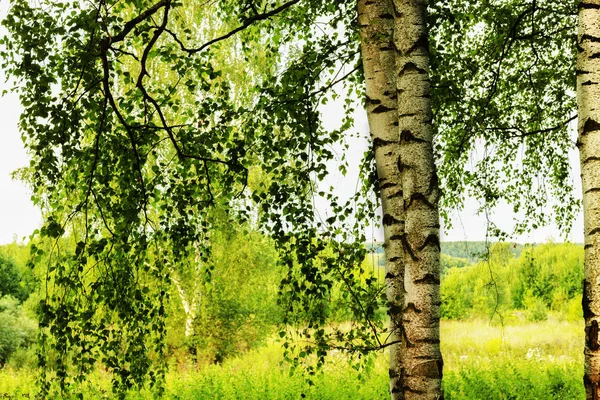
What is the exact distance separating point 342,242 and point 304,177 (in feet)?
2.04

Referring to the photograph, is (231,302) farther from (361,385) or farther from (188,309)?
(361,385)

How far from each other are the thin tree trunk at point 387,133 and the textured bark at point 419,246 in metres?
0.71

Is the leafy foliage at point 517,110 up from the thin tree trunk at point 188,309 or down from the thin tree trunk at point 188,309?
up

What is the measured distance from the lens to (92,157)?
4699mm

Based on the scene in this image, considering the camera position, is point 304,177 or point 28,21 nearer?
point 28,21

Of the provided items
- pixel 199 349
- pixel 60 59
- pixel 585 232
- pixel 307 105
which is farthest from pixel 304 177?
pixel 199 349

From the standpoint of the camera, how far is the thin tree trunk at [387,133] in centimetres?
405

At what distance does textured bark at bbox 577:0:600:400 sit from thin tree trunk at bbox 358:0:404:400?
1.11 m

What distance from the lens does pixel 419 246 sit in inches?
124

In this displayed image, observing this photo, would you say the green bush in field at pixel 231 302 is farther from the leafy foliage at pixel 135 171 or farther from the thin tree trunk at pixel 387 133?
the thin tree trunk at pixel 387 133

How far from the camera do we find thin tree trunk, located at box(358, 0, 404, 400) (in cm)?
405

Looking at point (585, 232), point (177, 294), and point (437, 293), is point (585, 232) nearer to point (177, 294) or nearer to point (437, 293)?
point (437, 293)

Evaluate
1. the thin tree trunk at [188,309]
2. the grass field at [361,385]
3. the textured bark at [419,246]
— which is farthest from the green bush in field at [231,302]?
the textured bark at [419,246]

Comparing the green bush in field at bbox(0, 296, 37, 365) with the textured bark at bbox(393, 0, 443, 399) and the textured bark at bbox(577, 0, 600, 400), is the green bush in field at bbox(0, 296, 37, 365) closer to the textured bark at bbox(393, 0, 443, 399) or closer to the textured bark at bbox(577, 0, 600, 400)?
the textured bark at bbox(393, 0, 443, 399)
